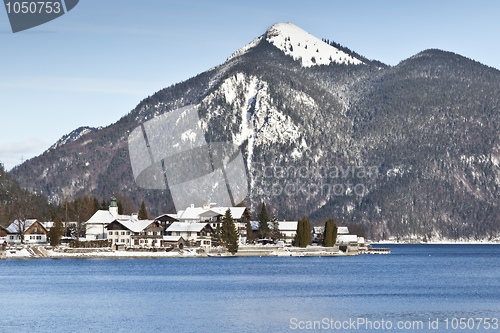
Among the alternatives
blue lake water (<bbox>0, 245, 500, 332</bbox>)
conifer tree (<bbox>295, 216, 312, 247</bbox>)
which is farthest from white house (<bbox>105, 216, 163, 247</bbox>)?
blue lake water (<bbox>0, 245, 500, 332</bbox>)

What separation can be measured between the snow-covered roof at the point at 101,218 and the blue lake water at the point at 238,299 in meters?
44.1

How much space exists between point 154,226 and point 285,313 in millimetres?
108586

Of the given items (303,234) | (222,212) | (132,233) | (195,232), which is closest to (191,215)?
(222,212)

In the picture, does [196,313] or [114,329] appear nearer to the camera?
[114,329]

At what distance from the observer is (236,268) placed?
13062 centimetres

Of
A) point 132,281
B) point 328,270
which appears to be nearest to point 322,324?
point 132,281

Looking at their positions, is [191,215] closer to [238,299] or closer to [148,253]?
[148,253]

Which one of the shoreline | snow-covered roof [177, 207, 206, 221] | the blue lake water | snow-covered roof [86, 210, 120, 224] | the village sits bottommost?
the blue lake water

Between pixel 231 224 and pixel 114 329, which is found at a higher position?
pixel 231 224

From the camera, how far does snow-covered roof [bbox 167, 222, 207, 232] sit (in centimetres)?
18000

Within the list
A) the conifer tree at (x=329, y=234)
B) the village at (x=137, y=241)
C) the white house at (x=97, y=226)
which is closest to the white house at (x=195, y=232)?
the village at (x=137, y=241)

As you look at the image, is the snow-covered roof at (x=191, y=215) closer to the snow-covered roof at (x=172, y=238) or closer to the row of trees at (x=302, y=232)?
the row of trees at (x=302, y=232)

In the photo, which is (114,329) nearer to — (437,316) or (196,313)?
(196,313)

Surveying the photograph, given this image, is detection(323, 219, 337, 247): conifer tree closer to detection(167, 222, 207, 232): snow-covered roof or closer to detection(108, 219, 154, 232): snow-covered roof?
detection(167, 222, 207, 232): snow-covered roof
